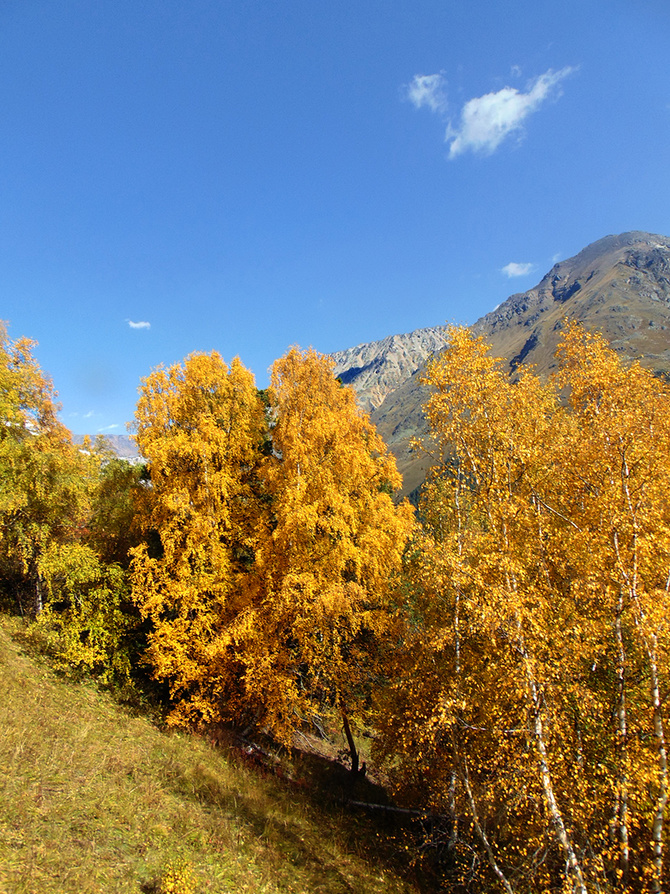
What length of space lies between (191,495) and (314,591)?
6.13m

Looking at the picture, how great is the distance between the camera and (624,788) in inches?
293

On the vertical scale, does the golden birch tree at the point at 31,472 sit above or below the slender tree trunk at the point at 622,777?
above

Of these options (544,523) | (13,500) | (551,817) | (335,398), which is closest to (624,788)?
(551,817)

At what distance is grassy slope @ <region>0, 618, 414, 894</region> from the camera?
27.3ft

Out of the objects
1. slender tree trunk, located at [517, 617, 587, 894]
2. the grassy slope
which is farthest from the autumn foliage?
the grassy slope

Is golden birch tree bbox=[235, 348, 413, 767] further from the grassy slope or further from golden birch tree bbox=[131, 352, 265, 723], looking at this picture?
the grassy slope

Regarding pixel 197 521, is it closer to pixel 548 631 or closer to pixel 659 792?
pixel 548 631

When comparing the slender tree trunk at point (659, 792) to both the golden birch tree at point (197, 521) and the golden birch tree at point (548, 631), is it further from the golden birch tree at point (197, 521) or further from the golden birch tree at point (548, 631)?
the golden birch tree at point (197, 521)

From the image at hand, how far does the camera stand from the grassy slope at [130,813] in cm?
832

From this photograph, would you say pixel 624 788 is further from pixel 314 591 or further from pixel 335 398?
pixel 335 398

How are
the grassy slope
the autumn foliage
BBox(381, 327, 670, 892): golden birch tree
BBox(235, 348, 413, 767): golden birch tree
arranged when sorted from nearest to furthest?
the grassy slope, BBox(381, 327, 670, 892): golden birch tree, the autumn foliage, BBox(235, 348, 413, 767): golden birch tree

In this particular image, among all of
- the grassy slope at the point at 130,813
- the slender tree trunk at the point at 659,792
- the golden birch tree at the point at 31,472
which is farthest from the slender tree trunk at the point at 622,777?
the golden birch tree at the point at 31,472

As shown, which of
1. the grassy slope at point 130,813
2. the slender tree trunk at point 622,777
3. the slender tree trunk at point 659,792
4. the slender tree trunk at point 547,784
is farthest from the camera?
the grassy slope at point 130,813

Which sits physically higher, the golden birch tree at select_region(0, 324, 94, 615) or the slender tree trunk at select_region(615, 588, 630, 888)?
the golden birch tree at select_region(0, 324, 94, 615)
